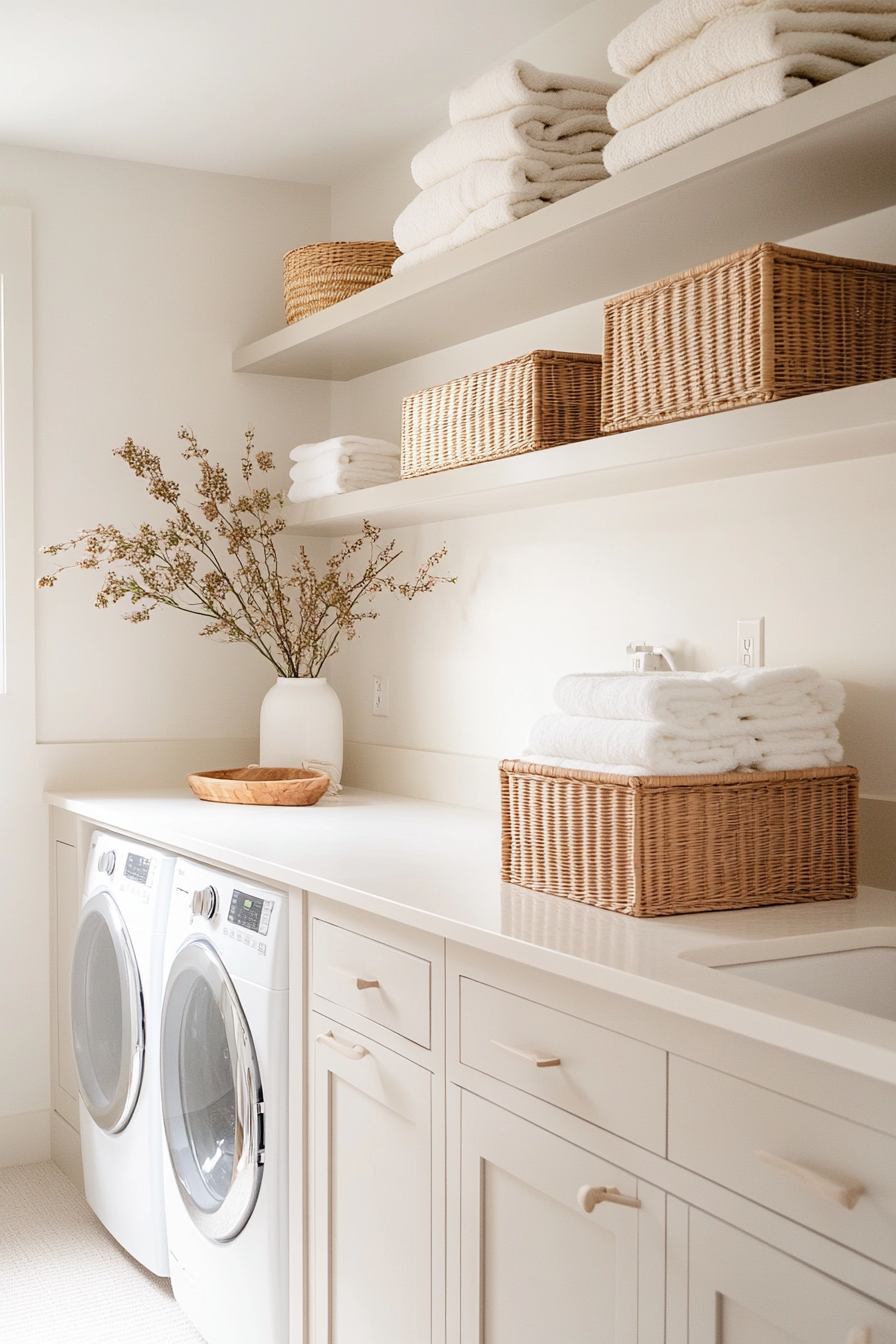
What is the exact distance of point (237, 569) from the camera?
3342 millimetres

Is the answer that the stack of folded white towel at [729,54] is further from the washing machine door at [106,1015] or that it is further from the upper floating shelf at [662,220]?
the washing machine door at [106,1015]

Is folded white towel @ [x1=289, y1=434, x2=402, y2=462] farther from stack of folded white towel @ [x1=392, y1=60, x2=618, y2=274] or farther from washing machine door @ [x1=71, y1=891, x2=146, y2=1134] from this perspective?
washing machine door @ [x1=71, y1=891, x2=146, y2=1134]

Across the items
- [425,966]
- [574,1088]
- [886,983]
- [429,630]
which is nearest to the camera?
[574,1088]

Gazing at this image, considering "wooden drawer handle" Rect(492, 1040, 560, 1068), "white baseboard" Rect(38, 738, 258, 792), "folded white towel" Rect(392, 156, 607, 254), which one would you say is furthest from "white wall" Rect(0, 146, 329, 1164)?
"wooden drawer handle" Rect(492, 1040, 560, 1068)

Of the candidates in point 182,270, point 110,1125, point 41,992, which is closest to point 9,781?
point 41,992

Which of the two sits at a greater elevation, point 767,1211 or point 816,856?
point 816,856

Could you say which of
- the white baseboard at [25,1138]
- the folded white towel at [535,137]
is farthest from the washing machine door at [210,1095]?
the folded white towel at [535,137]

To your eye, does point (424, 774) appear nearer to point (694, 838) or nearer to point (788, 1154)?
point (694, 838)

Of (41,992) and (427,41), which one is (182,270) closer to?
(427,41)

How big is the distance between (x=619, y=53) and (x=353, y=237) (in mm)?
1678

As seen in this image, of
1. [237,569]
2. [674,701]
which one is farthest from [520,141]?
[237,569]

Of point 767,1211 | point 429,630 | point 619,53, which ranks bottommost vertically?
point 767,1211

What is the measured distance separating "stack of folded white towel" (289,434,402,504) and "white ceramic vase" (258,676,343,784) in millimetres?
468

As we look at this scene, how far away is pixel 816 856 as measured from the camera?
1.68 meters
